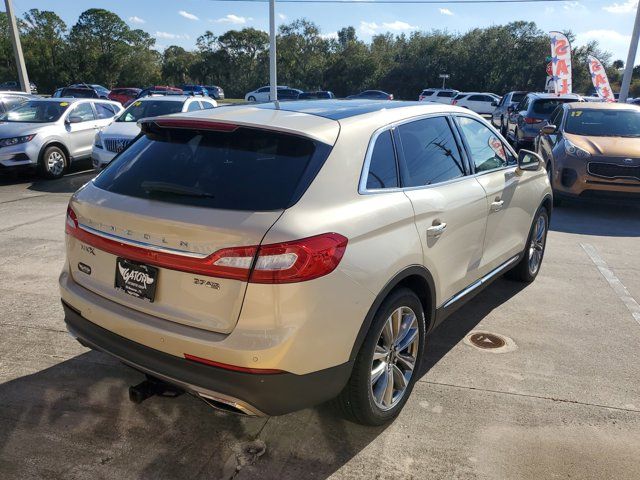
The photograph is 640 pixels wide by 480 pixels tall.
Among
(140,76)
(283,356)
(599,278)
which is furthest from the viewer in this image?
(140,76)

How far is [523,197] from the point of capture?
446 centimetres

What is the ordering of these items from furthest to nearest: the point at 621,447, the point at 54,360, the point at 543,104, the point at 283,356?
the point at 543,104, the point at 54,360, the point at 621,447, the point at 283,356

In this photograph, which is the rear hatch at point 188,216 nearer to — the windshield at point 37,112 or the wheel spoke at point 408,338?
the wheel spoke at point 408,338

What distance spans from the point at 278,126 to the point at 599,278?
4.31m

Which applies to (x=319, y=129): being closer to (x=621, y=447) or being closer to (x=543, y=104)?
(x=621, y=447)

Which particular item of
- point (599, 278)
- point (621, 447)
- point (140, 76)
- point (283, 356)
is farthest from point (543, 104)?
point (140, 76)

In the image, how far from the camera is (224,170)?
2.52m

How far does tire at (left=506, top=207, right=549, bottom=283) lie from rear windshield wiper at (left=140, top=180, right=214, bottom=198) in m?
3.40

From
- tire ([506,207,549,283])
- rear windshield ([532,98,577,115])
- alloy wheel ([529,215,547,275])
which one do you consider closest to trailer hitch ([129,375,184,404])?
tire ([506,207,549,283])

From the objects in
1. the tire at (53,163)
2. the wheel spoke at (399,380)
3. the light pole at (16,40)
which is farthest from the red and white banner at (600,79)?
the wheel spoke at (399,380)

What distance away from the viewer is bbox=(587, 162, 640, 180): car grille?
25.5ft

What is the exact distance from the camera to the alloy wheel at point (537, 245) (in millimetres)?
5053

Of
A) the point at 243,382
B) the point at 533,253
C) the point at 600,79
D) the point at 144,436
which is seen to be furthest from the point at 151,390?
the point at 600,79

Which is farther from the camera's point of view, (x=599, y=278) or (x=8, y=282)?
(x=599, y=278)
